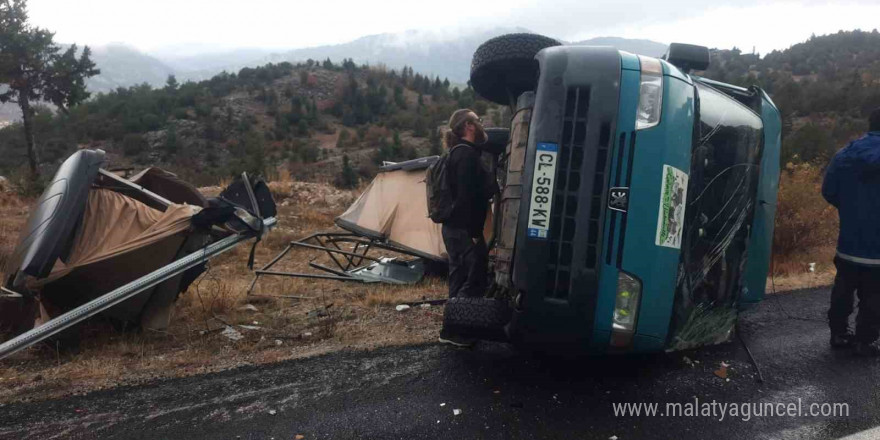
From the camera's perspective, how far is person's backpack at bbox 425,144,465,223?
386cm

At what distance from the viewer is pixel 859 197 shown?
3.76 metres

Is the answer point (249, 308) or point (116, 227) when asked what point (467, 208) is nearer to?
point (116, 227)

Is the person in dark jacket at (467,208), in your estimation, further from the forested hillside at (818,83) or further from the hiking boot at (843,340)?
the forested hillside at (818,83)

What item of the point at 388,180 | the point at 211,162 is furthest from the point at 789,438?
the point at 211,162

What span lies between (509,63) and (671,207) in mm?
1511

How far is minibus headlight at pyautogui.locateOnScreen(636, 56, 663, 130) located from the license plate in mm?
445

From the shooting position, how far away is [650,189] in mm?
2713

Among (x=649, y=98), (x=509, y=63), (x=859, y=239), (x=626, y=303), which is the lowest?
(x=626, y=303)

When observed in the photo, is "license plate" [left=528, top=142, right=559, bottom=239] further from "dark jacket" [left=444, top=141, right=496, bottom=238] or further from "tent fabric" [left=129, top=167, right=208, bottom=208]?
"tent fabric" [left=129, top=167, right=208, bottom=208]

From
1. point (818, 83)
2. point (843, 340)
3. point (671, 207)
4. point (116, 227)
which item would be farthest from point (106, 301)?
point (818, 83)

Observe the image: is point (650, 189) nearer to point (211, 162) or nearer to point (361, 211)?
point (361, 211)

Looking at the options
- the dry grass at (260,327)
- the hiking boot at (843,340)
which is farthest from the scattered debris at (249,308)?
the hiking boot at (843,340)

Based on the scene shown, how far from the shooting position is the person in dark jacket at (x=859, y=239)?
3.69 meters

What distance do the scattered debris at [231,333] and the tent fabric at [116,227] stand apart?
31.9 inches
